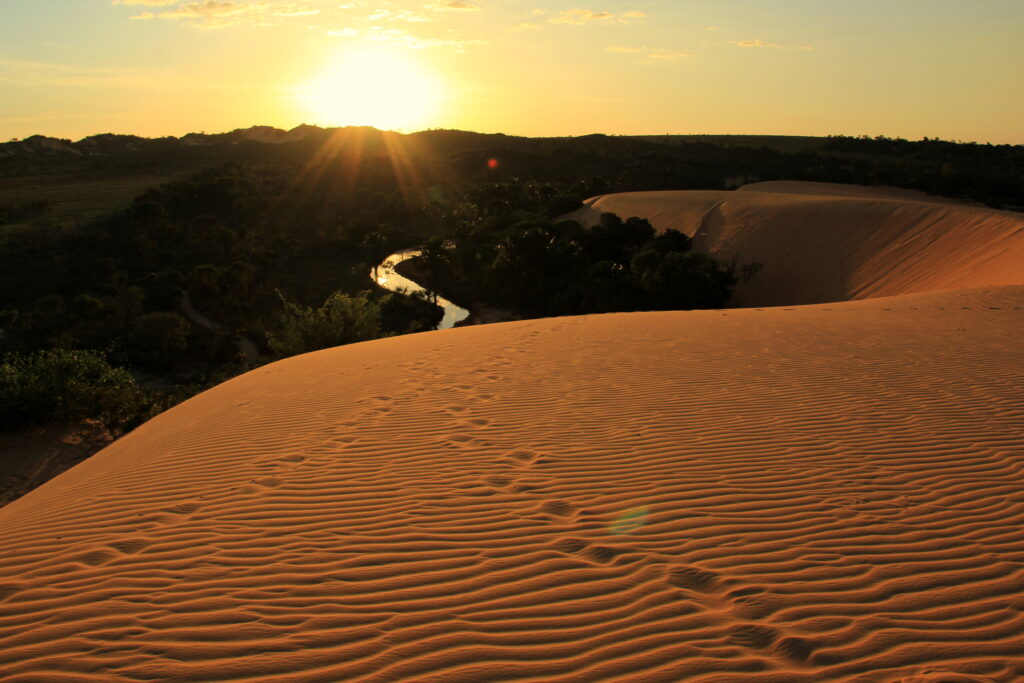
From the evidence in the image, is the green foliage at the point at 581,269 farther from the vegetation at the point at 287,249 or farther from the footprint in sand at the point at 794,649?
the footprint in sand at the point at 794,649

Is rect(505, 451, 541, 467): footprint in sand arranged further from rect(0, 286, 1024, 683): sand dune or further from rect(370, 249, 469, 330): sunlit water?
rect(370, 249, 469, 330): sunlit water

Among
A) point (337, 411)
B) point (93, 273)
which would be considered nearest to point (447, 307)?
point (93, 273)

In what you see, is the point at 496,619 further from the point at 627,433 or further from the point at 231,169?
the point at 231,169

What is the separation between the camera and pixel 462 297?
116 feet

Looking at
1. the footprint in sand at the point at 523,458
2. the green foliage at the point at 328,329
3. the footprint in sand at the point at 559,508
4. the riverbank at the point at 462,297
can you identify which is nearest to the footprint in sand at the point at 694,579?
the footprint in sand at the point at 559,508

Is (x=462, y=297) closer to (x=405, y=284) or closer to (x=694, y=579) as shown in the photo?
(x=405, y=284)

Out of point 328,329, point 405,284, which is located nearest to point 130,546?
point 328,329

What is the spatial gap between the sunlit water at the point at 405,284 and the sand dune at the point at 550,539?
19921 mm

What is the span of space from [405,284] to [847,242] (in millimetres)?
21275

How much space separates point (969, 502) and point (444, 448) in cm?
384

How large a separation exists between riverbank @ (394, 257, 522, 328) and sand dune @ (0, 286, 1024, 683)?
18508 mm

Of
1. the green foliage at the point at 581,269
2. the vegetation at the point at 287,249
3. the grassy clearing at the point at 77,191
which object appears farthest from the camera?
the grassy clearing at the point at 77,191

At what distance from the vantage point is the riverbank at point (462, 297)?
30.3 m

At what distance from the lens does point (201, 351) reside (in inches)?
917
